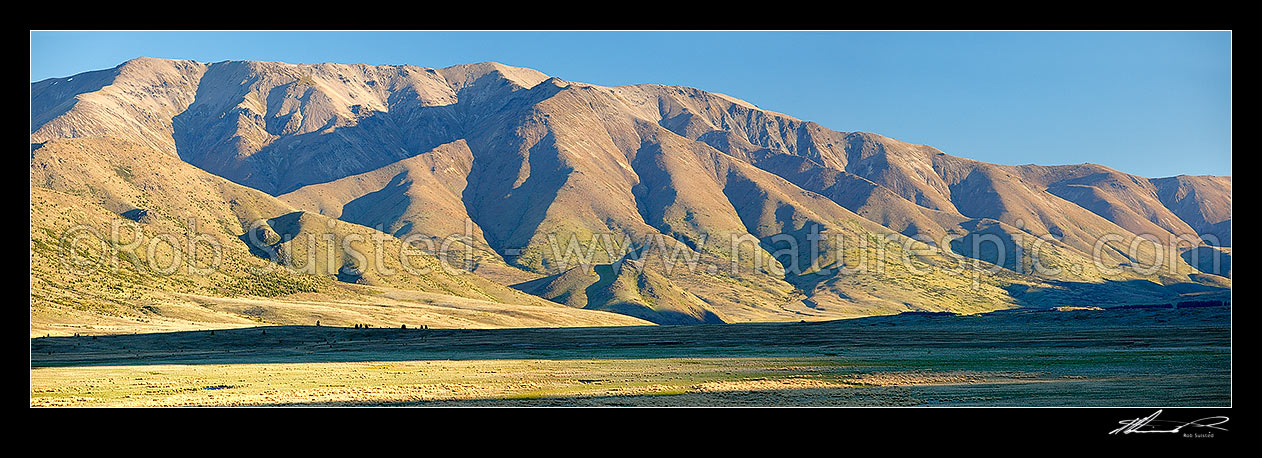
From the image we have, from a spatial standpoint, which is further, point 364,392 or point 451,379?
point 451,379

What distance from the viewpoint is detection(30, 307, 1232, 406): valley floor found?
178 feet

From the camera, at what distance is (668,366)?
78500 mm

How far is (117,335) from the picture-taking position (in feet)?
384
